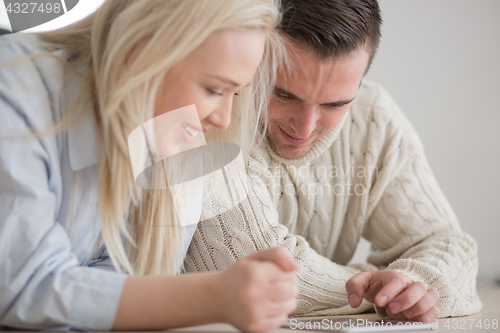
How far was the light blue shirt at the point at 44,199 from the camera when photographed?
552mm

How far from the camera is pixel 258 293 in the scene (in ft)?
1.73

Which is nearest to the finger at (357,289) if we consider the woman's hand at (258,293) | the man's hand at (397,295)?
the man's hand at (397,295)

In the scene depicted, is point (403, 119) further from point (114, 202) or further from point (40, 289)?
point (40, 289)

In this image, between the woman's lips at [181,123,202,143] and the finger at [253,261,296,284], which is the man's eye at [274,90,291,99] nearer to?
the woman's lips at [181,123,202,143]

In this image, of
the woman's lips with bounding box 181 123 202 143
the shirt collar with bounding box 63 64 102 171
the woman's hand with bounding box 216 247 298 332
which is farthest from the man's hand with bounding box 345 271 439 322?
the shirt collar with bounding box 63 64 102 171

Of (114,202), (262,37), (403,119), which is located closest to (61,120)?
(114,202)

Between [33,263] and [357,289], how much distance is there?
1.70 ft

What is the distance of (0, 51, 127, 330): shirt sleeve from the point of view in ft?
1.80

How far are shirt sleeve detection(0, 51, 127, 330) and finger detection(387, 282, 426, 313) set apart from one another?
460mm

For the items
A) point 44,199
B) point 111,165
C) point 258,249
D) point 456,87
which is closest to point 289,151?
point 258,249

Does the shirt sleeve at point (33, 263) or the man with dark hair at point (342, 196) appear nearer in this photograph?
the shirt sleeve at point (33, 263)

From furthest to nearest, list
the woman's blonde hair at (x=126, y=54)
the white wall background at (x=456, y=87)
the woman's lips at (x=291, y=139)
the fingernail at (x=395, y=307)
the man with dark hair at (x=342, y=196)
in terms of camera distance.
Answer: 1. the white wall background at (x=456, y=87)
2. the woman's lips at (x=291, y=139)
3. the man with dark hair at (x=342, y=196)
4. the fingernail at (x=395, y=307)
5. the woman's blonde hair at (x=126, y=54)

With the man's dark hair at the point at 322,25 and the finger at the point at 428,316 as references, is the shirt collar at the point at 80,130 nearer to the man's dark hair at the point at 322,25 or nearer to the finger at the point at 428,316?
the man's dark hair at the point at 322,25

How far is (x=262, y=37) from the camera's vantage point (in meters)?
0.74
